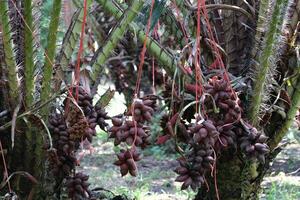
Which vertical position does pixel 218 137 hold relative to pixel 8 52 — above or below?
below

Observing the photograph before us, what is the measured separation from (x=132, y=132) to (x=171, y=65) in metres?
0.44

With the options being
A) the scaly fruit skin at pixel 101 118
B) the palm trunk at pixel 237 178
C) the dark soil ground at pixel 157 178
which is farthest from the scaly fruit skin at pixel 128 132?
the dark soil ground at pixel 157 178

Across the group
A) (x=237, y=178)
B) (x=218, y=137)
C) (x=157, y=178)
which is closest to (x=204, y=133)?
(x=218, y=137)

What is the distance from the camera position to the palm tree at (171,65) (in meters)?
1.71

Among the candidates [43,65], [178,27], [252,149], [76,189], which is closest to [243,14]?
[178,27]

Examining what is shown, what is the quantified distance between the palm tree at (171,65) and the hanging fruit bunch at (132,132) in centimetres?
18

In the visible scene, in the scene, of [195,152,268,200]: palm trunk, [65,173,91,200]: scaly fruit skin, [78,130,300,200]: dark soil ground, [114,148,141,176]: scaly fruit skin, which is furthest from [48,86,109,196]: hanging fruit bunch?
[78,130,300,200]: dark soil ground

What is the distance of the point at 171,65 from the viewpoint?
1899mm

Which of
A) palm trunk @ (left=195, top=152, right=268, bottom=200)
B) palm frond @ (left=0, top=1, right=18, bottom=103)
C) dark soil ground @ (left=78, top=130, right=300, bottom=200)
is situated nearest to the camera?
palm frond @ (left=0, top=1, right=18, bottom=103)

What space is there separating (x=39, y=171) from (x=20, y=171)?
7 centimetres

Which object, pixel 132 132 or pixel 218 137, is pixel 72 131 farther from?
pixel 218 137

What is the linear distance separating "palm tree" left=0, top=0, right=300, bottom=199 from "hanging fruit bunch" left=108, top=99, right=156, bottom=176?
0.18 m

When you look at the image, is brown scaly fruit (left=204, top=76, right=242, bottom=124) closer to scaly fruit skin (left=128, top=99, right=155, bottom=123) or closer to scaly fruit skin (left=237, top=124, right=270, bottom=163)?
scaly fruit skin (left=237, top=124, right=270, bottom=163)

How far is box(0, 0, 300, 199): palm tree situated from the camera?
1710 mm
